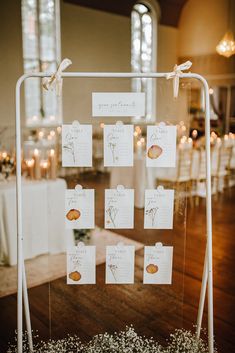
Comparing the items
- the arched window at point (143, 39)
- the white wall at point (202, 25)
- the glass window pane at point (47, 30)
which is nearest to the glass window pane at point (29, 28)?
the glass window pane at point (47, 30)

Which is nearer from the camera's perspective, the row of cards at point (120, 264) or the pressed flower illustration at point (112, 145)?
the pressed flower illustration at point (112, 145)

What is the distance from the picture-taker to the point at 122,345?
2445mm

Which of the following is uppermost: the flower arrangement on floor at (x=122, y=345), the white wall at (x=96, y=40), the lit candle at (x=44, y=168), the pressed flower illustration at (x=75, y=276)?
the white wall at (x=96, y=40)

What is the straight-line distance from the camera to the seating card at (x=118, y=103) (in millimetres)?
2158

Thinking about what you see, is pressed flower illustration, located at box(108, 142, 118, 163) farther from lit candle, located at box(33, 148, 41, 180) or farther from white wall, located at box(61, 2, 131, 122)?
white wall, located at box(61, 2, 131, 122)

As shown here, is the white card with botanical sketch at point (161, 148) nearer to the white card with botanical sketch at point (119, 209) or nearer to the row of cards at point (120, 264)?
the white card with botanical sketch at point (119, 209)

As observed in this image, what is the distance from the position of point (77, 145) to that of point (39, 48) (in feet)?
26.5

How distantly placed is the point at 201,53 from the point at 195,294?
10050 mm

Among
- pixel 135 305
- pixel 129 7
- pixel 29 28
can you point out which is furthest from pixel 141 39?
pixel 135 305

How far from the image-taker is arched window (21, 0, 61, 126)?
930cm

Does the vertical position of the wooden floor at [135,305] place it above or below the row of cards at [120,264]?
below

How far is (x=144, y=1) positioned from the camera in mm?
10883

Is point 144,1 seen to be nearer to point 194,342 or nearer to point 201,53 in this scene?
point 201,53

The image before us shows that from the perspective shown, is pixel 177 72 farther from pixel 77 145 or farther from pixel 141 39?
pixel 141 39
